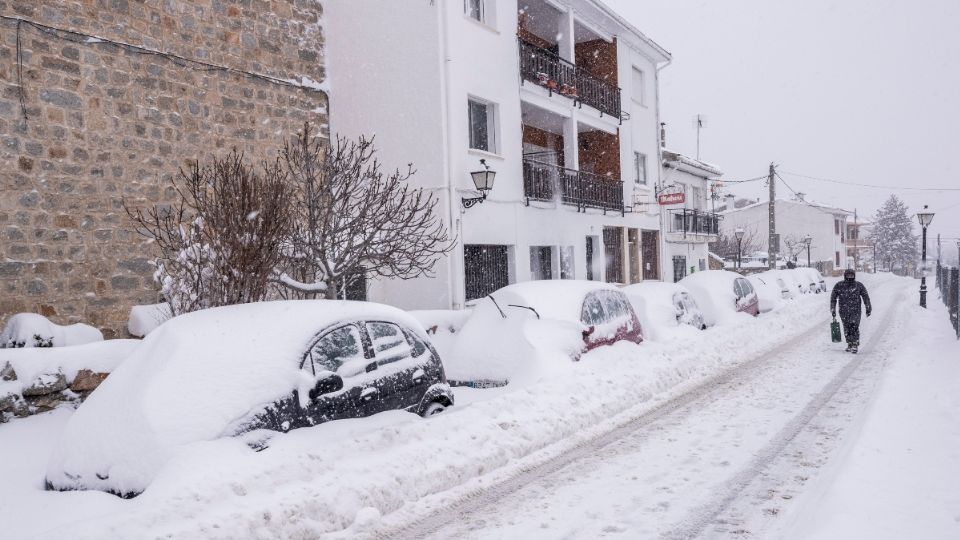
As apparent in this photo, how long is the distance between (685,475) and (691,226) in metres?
25.3

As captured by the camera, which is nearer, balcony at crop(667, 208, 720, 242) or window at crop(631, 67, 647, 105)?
window at crop(631, 67, 647, 105)

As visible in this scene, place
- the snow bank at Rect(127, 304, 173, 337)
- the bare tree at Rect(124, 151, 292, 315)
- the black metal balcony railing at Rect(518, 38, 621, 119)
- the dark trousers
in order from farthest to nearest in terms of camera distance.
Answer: the black metal balcony railing at Rect(518, 38, 621, 119) → the dark trousers → the snow bank at Rect(127, 304, 173, 337) → the bare tree at Rect(124, 151, 292, 315)

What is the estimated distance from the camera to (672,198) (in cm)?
2425

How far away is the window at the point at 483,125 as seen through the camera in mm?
15930

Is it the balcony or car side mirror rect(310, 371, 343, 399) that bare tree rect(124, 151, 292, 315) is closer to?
car side mirror rect(310, 371, 343, 399)

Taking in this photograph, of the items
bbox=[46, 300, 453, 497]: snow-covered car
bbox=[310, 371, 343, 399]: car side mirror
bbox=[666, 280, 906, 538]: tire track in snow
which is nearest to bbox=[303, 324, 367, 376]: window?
bbox=[46, 300, 453, 497]: snow-covered car

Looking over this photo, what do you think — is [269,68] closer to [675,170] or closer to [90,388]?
[90,388]

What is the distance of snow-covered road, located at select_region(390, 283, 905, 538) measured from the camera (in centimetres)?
491

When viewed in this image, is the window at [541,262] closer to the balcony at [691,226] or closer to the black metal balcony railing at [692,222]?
the balcony at [691,226]

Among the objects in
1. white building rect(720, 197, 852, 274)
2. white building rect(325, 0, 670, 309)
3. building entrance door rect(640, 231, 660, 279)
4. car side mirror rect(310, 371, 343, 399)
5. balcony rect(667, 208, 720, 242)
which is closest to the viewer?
car side mirror rect(310, 371, 343, 399)

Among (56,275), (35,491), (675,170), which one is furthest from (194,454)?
(675,170)

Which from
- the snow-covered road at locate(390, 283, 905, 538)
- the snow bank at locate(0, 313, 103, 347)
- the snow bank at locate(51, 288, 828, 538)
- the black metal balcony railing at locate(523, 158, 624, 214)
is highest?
the black metal balcony railing at locate(523, 158, 624, 214)

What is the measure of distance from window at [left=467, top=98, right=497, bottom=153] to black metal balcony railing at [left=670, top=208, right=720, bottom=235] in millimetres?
14084

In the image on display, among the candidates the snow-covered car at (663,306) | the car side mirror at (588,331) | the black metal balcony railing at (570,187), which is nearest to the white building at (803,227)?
the black metal balcony railing at (570,187)
